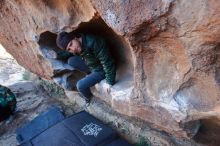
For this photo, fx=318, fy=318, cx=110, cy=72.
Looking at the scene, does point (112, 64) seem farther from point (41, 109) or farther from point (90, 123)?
point (41, 109)

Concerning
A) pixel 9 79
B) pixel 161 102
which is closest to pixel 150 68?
pixel 161 102

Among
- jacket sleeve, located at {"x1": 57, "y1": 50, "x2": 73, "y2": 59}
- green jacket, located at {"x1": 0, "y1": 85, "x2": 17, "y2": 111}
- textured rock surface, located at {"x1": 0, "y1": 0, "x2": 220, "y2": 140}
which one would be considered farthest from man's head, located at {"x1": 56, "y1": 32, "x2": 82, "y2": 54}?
green jacket, located at {"x1": 0, "y1": 85, "x2": 17, "y2": 111}

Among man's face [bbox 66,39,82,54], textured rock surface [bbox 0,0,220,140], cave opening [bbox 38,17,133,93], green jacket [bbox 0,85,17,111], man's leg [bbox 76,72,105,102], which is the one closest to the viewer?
textured rock surface [bbox 0,0,220,140]

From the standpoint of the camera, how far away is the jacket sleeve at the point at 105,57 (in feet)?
8.58

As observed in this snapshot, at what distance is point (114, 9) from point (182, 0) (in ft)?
1.48

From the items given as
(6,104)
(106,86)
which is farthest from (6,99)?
(106,86)

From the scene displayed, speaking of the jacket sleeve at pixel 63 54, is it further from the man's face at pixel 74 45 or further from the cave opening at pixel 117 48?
the man's face at pixel 74 45

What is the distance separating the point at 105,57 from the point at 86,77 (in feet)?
1.48

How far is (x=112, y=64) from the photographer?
271 cm

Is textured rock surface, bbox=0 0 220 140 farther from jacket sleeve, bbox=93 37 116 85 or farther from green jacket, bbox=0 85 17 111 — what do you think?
green jacket, bbox=0 85 17 111

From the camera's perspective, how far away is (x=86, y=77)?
9.84 feet

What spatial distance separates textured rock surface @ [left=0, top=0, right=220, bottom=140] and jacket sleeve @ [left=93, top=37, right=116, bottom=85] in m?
0.14

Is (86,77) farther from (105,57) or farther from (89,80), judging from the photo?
(105,57)

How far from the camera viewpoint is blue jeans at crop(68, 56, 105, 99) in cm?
292
